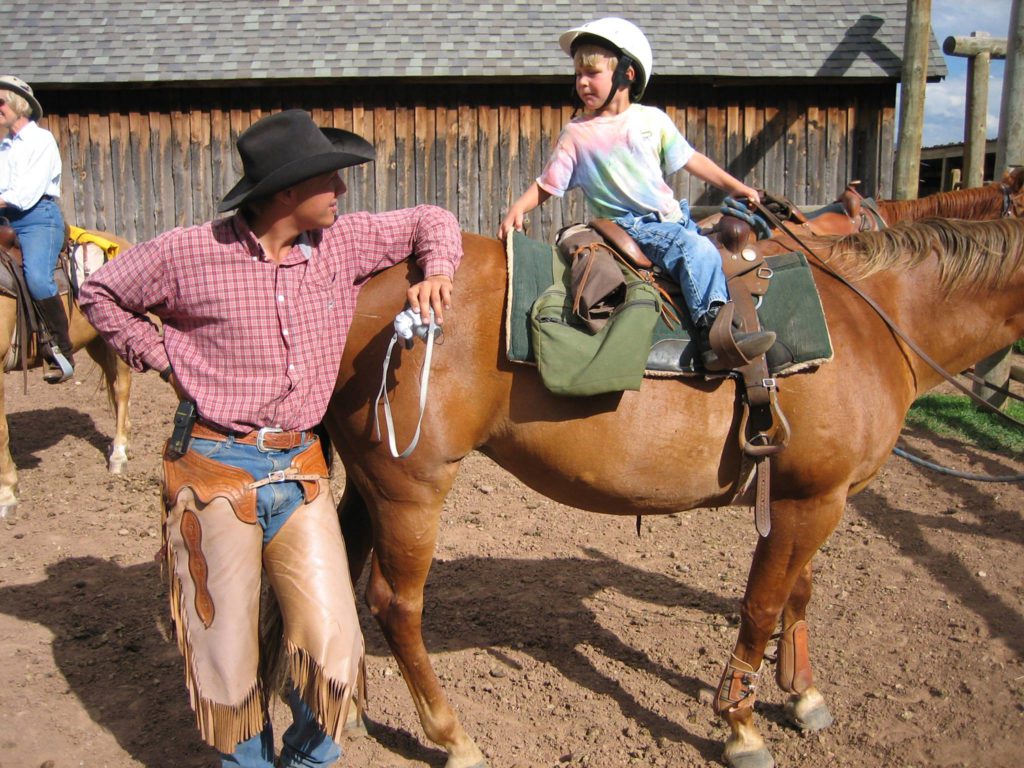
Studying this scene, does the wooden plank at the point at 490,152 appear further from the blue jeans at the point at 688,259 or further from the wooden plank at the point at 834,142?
the blue jeans at the point at 688,259

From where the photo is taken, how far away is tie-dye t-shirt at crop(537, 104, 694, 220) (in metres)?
3.19

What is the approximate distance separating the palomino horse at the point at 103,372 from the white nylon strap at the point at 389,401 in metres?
3.33

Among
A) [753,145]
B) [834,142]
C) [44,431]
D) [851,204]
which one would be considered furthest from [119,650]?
[834,142]

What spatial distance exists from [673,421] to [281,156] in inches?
57.8

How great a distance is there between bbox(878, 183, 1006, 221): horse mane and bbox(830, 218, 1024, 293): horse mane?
8.56 ft

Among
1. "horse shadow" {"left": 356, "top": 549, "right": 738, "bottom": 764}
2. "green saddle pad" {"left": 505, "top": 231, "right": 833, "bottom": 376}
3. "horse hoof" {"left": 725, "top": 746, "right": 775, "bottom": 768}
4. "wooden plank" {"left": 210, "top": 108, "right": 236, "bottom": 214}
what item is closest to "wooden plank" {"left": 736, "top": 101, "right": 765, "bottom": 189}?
"wooden plank" {"left": 210, "top": 108, "right": 236, "bottom": 214}

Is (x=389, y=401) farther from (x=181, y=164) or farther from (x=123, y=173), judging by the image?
(x=123, y=173)

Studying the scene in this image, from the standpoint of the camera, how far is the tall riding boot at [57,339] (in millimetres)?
5922

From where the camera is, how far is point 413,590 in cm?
307

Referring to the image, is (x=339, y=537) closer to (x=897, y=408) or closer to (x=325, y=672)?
(x=325, y=672)

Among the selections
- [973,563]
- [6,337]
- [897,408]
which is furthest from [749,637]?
[6,337]

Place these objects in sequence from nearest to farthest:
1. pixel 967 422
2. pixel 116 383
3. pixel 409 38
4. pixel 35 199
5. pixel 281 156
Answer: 1. pixel 281 156
2. pixel 35 199
3. pixel 116 383
4. pixel 967 422
5. pixel 409 38

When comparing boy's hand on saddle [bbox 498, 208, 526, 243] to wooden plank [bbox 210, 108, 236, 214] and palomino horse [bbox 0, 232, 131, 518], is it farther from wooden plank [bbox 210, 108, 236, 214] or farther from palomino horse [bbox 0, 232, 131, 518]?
wooden plank [bbox 210, 108, 236, 214]

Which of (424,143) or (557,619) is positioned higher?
(424,143)
